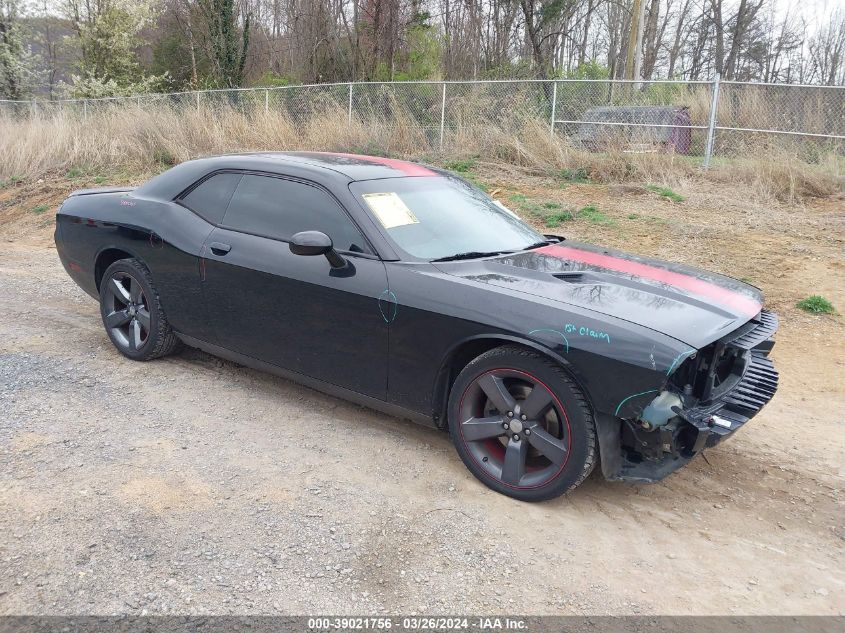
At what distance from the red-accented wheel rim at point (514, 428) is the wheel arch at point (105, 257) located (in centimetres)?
293

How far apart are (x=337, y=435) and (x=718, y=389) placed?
2054mm

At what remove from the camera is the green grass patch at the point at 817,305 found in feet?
21.3

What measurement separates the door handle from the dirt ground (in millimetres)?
931

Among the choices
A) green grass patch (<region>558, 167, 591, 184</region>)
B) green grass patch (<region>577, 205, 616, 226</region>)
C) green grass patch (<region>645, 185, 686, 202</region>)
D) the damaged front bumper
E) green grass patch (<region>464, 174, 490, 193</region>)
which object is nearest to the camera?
the damaged front bumper

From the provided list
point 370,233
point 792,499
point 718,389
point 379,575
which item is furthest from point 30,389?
point 792,499

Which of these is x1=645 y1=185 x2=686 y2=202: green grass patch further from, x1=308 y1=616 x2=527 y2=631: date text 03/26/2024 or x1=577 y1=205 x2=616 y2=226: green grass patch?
x1=308 y1=616 x2=527 y2=631: date text 03/26/2024

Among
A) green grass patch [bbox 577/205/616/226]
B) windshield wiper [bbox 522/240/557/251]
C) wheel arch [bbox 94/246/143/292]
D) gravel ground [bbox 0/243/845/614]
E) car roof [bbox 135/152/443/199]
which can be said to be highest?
car roof [bbox 135/152/443/199]

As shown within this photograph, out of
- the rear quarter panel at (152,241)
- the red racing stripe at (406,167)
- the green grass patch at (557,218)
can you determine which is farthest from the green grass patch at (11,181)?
the red racing stripe at (406,167)

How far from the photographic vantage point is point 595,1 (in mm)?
32406

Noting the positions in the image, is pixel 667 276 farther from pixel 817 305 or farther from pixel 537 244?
pixel 817 305

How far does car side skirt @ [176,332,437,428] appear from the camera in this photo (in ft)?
12.3

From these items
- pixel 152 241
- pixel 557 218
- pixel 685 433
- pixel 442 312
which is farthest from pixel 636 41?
pixel 685 433

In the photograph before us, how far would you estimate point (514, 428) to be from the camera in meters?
3.29

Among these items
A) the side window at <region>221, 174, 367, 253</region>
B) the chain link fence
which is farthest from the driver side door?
the chain link fence
